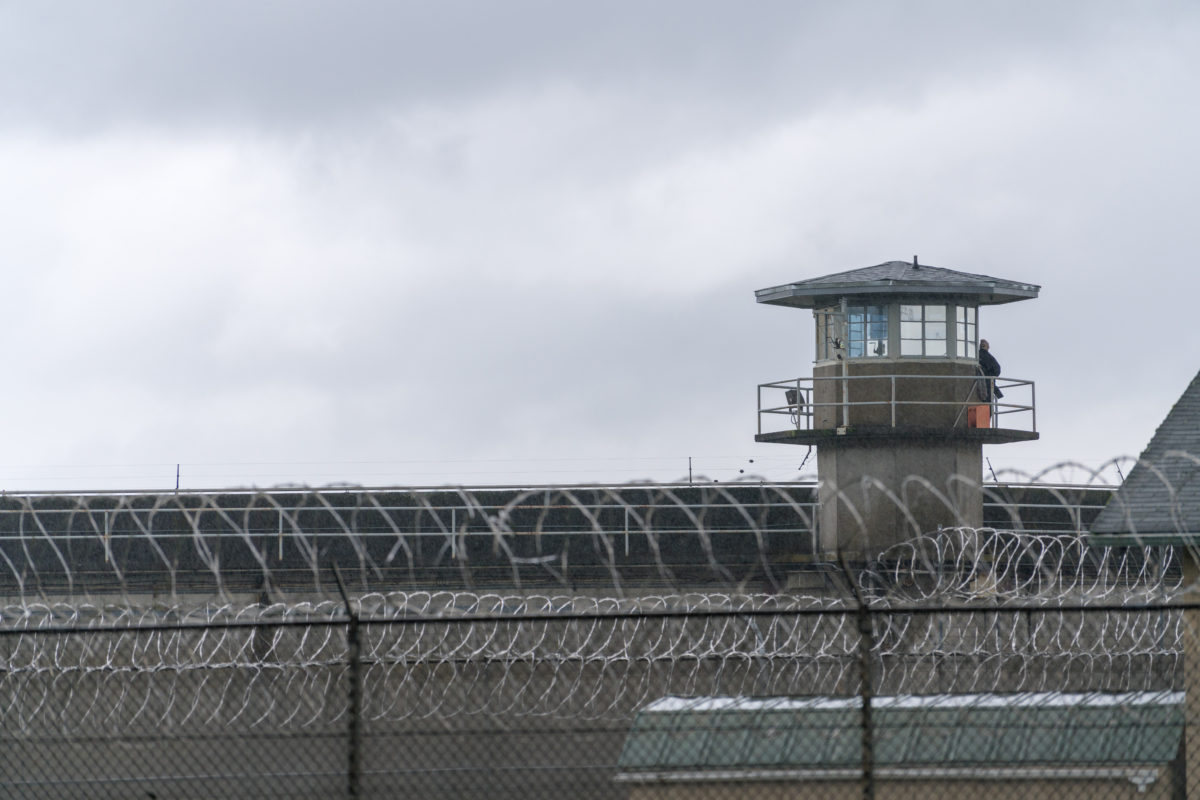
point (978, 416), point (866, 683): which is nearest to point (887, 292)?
point (978, 416)

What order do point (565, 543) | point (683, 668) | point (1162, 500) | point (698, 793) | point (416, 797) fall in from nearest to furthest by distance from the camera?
point (698, 793), point (1162, 500), point (416, 797), point (683, 668), point (565, 543)

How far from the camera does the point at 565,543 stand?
25.2 meters

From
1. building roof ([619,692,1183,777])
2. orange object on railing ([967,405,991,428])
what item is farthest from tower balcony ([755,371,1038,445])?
building roof ([619,692,1183,777])

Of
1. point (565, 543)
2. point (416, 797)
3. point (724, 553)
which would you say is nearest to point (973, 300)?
point (724, 553)

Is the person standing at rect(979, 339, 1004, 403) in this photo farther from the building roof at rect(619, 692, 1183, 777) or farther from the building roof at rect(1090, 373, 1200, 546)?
the building roof at rect(619, 692, 1183, 777)

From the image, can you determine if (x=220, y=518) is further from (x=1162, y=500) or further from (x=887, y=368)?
(x=1162, y=500)

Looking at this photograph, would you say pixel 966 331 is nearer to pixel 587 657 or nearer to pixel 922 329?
pixel 922 329

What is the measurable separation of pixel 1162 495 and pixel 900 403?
37.8ft

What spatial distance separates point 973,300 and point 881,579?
4.41m

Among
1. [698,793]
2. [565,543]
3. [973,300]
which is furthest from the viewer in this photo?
[565,543]

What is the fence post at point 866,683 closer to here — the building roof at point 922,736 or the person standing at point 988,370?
the building roof at point 922,736

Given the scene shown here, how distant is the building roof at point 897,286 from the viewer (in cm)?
2300

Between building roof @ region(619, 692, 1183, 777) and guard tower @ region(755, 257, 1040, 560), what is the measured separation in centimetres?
1295

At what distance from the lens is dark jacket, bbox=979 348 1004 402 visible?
23.7 m
